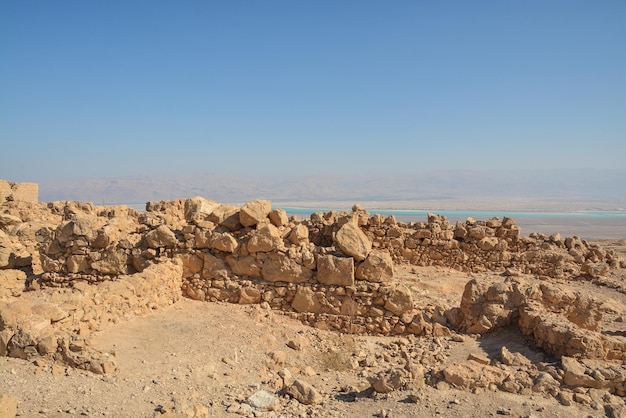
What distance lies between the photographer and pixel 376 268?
7.43 metres

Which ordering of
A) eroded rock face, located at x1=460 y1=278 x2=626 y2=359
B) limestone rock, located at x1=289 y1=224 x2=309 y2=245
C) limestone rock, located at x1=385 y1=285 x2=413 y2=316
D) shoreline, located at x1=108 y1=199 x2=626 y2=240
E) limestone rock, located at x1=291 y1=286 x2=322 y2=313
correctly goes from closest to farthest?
eroded rock face, located at x1=460 y1=278 x2=626 y2=359
limestone rock, located at x1=385 y1=285 x2=413 y2=316
limestone rock, located at x1=291 y1=286 x2=322 y2=313
limestone rock, located at x1=289 y1=224 x2=309 y2=245
shoreline, located at x1=108 y1=199 x2=626 y2=240

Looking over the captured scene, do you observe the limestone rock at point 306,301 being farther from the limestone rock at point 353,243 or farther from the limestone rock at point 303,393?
the limestone rock at point 303,393

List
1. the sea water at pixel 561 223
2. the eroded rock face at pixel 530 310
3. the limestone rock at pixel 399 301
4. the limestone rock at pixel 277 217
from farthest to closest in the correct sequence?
the sea water at pixel 561 223, the limestone rock at pixel 277 217, the limestone rock at pixel 399 301, the eroded rock face at pixel 530 310

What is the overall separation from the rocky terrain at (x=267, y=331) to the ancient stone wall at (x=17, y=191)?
189 inches

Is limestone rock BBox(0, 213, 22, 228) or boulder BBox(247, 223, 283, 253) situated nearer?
boulder BBox(247, 223, 283, 253)

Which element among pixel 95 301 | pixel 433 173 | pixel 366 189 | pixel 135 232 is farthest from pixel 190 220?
pixel 433 173

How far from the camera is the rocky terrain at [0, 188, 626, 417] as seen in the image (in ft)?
15.1

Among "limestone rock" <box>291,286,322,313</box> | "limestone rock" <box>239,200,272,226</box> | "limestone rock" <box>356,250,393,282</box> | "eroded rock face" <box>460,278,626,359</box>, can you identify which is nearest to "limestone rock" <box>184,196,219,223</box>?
"limestone rock" <box>239,200,272,226</box>

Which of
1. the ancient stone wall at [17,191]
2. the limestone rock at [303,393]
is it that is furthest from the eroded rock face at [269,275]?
the ancient stone wall at [17,191]

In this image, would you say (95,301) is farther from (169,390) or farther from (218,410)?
(218,410)

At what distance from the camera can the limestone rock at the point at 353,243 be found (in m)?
7.46

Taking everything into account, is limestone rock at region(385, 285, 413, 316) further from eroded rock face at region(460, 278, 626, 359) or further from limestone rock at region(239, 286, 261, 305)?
limestone rock at region(239, 286, 261, 305)

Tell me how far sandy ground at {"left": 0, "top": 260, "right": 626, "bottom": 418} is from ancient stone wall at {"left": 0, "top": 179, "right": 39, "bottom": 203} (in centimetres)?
1102

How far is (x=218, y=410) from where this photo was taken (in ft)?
15.2
